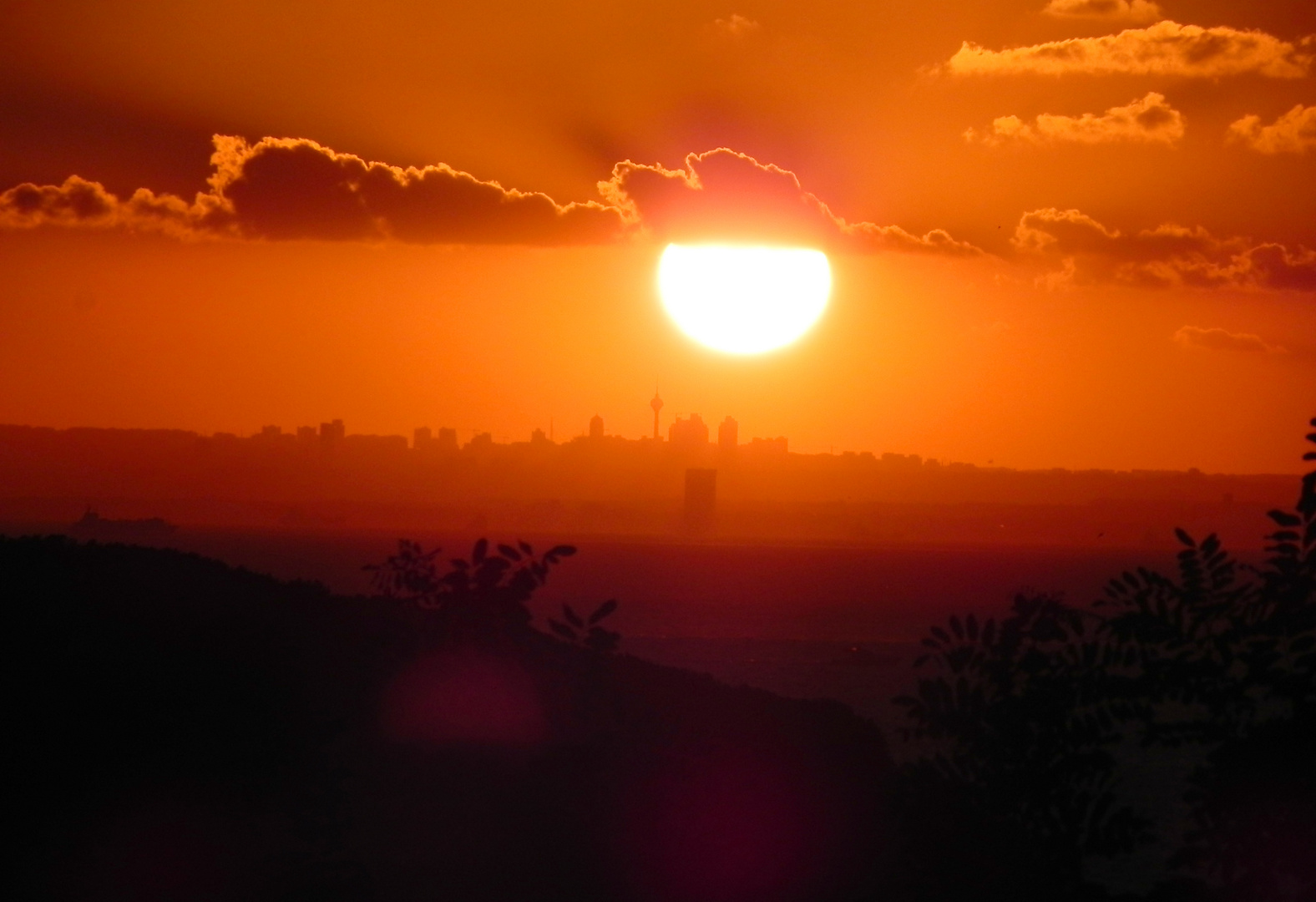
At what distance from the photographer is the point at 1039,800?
9.55 m

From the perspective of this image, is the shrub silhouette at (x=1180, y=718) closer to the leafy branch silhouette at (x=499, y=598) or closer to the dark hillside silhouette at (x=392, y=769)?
the dark hillside silhouette at (x=392, y=769)

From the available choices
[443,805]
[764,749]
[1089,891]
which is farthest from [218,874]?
[1089,891]

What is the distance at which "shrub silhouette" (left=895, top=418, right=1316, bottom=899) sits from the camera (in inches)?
304

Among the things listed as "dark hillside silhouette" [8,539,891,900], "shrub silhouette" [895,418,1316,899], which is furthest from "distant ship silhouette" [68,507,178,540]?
"shrub silhouette" [895,418,1316,899]

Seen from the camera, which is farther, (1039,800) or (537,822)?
(537,822)

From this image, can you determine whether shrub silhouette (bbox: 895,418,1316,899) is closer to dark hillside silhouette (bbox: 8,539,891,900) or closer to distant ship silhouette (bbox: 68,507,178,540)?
dark hillside silhouette (bbox: 8,539,891,900)

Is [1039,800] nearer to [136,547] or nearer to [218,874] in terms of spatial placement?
[218,874]

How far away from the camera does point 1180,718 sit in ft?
29.3

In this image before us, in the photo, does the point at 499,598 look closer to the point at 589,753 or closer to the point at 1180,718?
the point at 589,753

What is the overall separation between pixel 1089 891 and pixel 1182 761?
135 feet

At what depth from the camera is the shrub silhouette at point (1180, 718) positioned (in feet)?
25.3

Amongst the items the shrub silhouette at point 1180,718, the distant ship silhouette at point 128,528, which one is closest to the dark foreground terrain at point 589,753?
the shrub silhouette at point 1180,718


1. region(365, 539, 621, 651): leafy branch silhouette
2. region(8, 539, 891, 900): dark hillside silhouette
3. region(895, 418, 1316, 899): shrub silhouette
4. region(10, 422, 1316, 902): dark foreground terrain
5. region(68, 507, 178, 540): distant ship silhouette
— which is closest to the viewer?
region(895, 418, 1316, 899): shrub silhouette

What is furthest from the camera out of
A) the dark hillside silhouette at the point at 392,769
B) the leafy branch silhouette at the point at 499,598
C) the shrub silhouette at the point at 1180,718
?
the leafy branch silhouette at the point at 499,598
